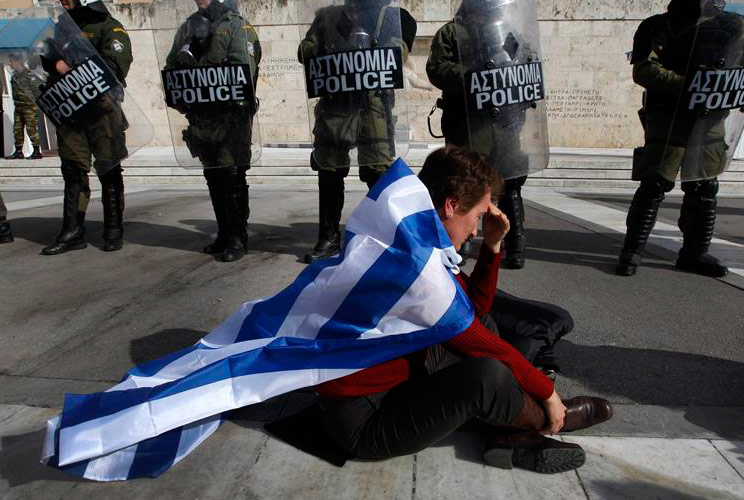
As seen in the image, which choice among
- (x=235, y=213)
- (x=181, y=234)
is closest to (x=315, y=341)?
(x=235, y=213)

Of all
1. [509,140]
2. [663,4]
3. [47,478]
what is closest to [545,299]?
[509,140]

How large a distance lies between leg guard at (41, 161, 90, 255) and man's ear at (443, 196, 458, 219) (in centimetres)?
382

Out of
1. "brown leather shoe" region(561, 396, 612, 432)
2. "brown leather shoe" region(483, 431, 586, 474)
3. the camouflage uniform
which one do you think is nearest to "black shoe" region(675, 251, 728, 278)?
"brown leather shoe" region(561, 396, 612, 432)

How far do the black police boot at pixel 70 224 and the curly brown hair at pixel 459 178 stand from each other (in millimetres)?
3805

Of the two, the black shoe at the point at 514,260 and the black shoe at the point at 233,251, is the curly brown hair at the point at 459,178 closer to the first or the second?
the black shoe at the point at 514,260

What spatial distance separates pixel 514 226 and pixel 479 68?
118 cm

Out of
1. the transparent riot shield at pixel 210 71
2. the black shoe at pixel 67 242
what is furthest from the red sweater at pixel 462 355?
the black shoe at pixel 67 242

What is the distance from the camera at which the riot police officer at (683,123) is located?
338 centimetres

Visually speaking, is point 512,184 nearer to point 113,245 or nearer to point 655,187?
point 655,187

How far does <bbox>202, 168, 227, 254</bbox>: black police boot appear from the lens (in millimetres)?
4453

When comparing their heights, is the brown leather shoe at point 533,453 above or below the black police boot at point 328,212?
below

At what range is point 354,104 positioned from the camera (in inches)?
152

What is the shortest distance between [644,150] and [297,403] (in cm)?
295

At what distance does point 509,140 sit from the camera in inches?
151
